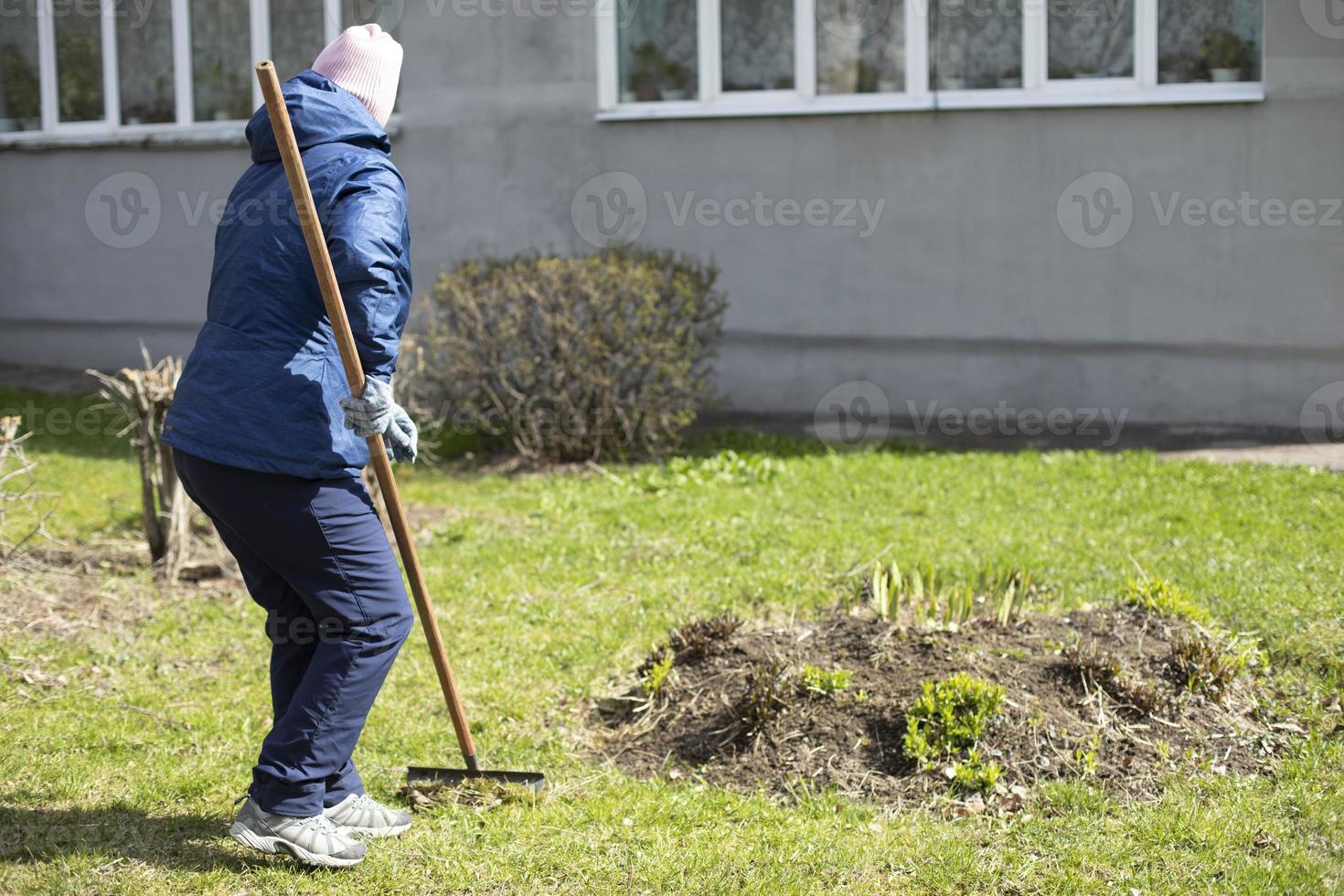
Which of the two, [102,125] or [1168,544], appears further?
[102,125]

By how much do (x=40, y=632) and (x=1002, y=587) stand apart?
12.8 feet

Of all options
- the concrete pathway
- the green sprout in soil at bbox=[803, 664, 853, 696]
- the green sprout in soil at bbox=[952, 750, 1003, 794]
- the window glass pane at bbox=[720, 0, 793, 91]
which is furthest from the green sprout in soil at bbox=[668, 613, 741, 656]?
the window glass pane at bbox=[720, 0, 793, 91]

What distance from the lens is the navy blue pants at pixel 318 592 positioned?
11.6 feet

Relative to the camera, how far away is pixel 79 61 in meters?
13.1

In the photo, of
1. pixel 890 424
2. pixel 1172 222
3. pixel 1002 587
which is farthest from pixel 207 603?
pixel 1172 222

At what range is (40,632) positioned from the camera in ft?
18.6

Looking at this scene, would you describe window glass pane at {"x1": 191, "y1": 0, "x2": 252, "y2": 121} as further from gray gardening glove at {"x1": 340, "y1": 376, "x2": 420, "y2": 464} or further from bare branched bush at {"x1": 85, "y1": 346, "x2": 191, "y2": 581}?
gray gardening glove at {"x1": 340, "y1": 376, "x2": 420, "y2": 464}

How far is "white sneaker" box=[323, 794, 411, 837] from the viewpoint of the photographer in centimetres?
381

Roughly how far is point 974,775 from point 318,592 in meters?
1.99

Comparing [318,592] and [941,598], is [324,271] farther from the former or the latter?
[941,598]

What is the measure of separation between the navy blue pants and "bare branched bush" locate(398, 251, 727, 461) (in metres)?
4.99

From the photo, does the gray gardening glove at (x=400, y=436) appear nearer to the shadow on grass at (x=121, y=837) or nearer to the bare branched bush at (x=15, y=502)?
the shadow on grass at (x=121, y=837)

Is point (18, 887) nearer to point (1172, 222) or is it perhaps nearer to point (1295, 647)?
point (1295, 647)

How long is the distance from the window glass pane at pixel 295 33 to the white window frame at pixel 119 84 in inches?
2.5
